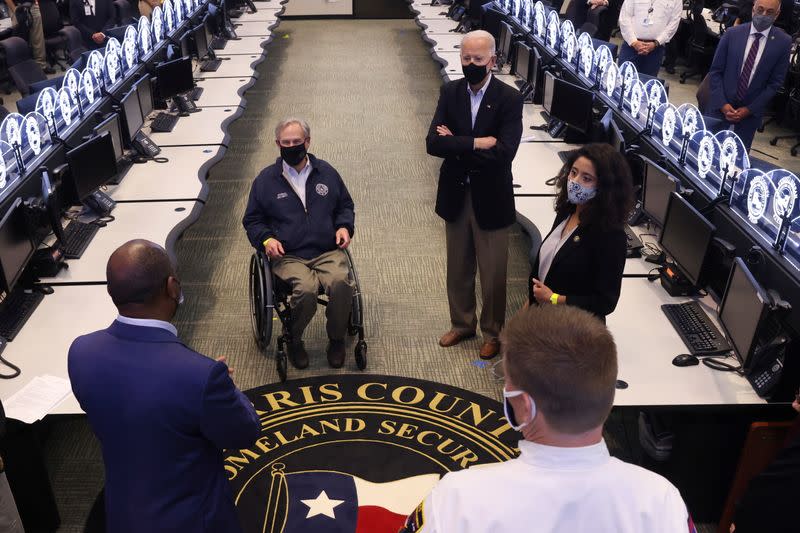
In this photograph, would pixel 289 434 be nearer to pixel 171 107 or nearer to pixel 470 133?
pixel 470 133

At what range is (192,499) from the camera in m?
2.06

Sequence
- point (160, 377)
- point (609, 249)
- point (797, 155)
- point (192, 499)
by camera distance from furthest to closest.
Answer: point (797, 155) < point (609, 249) < point (192, 499) < point (160, 377)

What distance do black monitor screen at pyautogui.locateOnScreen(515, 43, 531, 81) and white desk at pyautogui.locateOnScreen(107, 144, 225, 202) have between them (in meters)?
2.75

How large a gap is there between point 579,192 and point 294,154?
1.64m

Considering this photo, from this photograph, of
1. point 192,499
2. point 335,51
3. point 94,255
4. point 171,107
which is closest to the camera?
point 192,499

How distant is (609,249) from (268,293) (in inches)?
→ 69.1

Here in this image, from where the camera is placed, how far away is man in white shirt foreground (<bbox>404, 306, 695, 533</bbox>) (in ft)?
4.11

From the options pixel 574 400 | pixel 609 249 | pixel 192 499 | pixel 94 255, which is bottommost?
pixel 94 255

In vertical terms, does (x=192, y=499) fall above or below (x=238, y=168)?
above

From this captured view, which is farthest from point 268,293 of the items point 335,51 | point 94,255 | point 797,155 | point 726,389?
point 335,51

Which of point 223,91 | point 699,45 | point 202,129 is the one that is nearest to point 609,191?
point 202,129

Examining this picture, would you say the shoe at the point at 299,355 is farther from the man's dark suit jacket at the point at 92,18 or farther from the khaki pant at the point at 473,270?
the man's dark suit jacket at the point at 92,18

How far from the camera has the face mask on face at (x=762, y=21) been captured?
5.36 m

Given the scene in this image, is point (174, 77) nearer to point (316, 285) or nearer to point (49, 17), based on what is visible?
point (316, 285)
